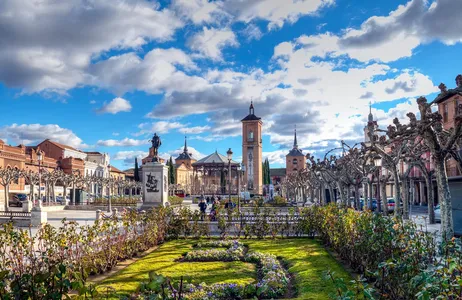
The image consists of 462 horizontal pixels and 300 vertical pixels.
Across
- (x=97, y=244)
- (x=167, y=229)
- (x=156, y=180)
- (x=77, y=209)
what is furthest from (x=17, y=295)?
(x=77, y=209)

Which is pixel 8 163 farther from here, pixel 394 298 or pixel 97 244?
pixel 394 298

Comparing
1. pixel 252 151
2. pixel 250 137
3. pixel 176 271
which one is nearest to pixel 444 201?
pixel 176 271

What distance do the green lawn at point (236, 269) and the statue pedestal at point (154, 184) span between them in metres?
10.1

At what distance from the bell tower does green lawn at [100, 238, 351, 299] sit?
88.4m

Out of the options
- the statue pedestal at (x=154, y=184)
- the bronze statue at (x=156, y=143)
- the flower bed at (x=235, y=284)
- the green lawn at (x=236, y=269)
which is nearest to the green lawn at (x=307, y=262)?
the green lawn at (x=236, y=269)

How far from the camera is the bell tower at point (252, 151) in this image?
103250 millimetres

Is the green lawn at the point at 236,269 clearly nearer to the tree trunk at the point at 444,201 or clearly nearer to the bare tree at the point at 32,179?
the tree trunk at the point at 444,201

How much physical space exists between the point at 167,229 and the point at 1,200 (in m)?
42.0

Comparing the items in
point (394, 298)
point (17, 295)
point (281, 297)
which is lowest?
point (281, 297)

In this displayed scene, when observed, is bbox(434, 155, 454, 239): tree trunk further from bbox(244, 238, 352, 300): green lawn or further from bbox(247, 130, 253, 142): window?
bbox(247, 130, 253, 142): window

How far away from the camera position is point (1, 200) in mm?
49531

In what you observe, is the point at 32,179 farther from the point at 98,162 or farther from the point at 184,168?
the point at 184,168

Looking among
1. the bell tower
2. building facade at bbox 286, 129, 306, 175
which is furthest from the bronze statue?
building facade at bbox 286, 129, 306, 175

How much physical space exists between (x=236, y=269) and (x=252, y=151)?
9544 cm
